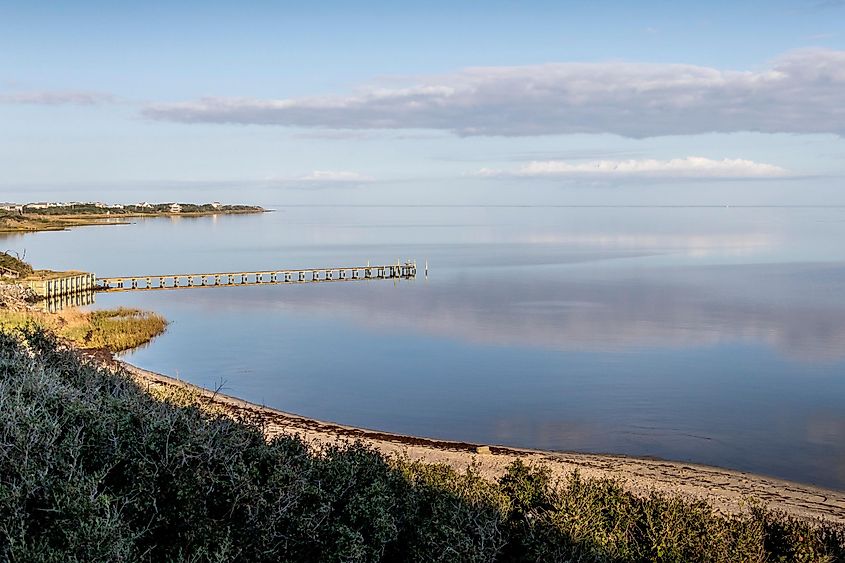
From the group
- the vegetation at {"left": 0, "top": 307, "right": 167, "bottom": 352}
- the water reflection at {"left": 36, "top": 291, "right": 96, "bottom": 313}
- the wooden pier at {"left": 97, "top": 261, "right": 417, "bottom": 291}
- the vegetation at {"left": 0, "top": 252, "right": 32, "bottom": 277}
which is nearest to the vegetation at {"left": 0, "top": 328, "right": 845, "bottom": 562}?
the vegetation at {"left": 0, "top": 307, "right": 167, "bottom": 352}

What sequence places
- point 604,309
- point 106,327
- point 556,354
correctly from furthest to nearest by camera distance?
point 604,309
point 106,327
point 556,354

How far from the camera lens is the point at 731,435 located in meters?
20.9

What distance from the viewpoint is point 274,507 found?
821 cm

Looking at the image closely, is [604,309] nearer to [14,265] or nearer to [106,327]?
[106,327]

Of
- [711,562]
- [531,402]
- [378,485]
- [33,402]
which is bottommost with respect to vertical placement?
[531,402]

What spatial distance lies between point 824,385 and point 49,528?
24.8 metres

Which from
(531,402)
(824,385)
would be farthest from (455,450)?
(824,385)

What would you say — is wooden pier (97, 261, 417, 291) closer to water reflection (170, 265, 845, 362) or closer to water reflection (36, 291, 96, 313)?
water reflection (36, 291, 96, 313)

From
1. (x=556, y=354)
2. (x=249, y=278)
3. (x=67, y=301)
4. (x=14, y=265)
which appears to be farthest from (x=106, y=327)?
(x=249, y=278)

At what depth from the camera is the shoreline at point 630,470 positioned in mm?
14977

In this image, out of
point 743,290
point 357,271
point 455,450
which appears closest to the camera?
point 455,450

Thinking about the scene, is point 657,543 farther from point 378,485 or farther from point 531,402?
point 531,402

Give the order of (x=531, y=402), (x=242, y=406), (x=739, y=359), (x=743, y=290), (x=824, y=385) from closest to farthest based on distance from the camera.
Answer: (x=242, y=406)
(x=531, y=402)
(x=824, y=385)
(x=739, y=359)
(x=743, y=290)

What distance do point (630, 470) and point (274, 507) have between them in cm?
1103
